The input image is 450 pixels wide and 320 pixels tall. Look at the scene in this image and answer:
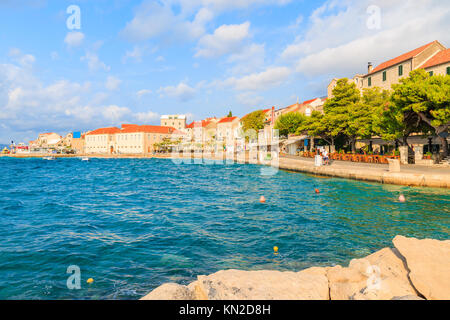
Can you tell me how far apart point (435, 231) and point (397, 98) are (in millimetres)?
17166

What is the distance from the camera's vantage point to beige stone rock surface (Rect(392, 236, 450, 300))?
4043mm

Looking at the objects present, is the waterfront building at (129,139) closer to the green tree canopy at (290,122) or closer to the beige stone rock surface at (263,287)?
the green tree canopy at (290,122)

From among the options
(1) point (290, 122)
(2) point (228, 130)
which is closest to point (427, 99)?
(1) point (290, 122)

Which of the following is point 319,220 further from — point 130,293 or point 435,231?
point 130,293

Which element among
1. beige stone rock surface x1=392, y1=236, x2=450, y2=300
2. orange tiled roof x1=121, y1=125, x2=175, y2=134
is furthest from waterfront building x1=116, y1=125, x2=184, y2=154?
beige stone rock surface x1=392, y1=236, x2=450, y2=300

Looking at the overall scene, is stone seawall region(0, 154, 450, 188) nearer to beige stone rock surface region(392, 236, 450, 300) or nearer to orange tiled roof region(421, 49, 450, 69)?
beige stone rock surface region(392, 236, 450, 300)

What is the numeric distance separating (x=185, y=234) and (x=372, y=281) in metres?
6.76

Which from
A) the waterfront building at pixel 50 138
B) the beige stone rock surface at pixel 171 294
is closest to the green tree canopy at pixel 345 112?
the beige stone rock surface at pixel 171 294

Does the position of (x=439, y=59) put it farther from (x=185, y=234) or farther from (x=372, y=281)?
(x=372, y=281)

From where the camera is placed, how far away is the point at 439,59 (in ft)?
103

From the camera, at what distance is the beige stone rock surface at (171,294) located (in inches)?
162

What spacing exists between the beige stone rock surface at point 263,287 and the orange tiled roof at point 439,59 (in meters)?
36.7

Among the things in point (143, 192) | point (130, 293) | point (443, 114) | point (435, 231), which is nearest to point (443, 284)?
point (130, 293)

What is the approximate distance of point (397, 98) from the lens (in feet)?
74.7
